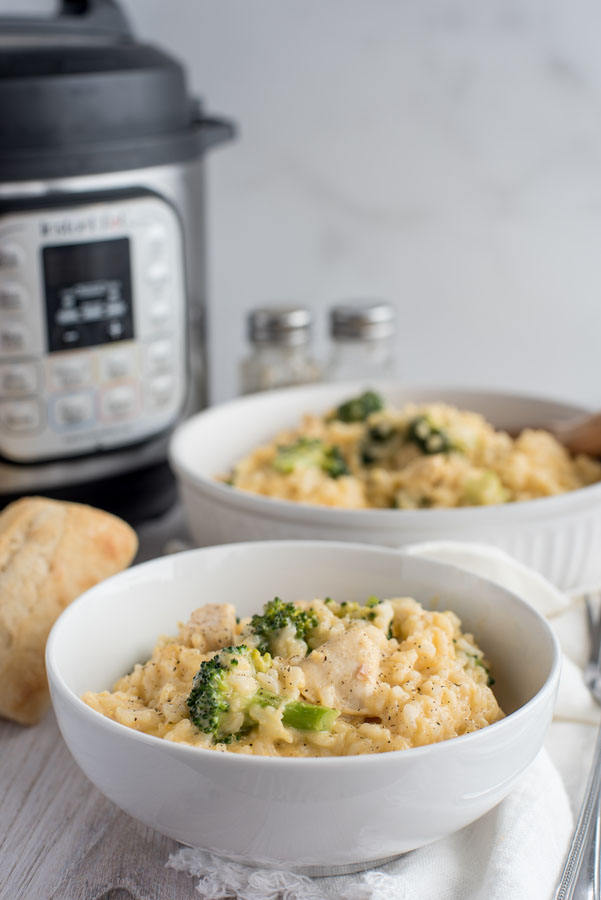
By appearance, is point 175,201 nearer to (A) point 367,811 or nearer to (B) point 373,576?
(B) point 373,576

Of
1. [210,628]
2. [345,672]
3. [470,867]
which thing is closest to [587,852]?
[470,867]

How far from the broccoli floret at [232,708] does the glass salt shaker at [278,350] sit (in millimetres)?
859

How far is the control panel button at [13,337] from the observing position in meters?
1.17

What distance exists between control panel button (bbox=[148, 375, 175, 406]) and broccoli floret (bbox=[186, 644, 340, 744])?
25.8 inches

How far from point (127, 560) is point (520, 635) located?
439mm

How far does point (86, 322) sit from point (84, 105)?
25 cm

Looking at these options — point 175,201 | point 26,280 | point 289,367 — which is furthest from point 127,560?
point 289,367

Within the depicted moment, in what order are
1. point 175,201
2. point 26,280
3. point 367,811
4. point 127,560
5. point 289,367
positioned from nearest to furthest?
point 367,811
point 127,560
point 26,280
point 175,201
point 289,367

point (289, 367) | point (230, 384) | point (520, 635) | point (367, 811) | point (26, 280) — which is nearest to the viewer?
point (367, 811)

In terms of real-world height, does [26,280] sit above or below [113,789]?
above

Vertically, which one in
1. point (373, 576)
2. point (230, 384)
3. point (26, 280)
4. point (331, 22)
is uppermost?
point (331, 22)

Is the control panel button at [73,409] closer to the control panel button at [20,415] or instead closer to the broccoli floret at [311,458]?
the control panel button at [20,415]

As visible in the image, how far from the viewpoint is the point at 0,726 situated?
0.95 metres

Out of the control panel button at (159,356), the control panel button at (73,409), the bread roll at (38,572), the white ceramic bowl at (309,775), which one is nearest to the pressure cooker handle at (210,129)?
the control panel button at (159,356)
